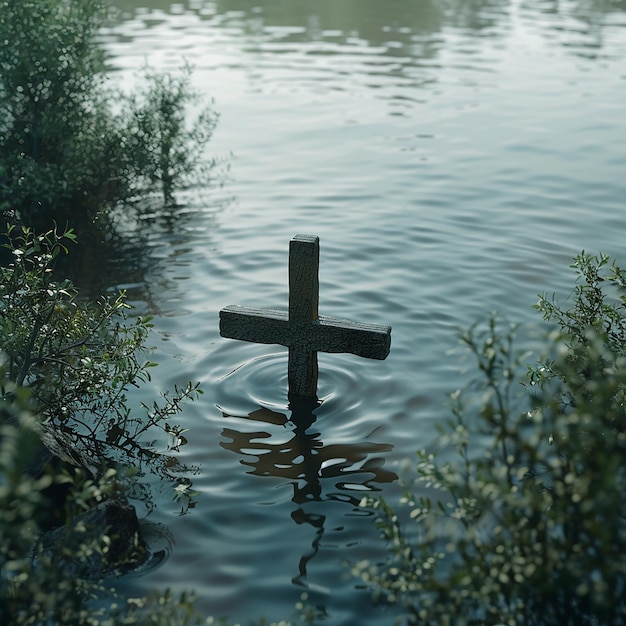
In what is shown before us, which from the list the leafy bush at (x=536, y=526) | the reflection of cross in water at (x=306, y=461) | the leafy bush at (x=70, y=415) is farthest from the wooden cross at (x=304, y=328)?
the leafy bush at (x=536, y=526)

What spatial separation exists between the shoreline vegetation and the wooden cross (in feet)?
2.96

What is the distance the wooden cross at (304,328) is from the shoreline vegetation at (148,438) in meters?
0.90

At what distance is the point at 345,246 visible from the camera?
518 inches

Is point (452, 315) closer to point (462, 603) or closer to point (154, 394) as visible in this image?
point (154, 394)

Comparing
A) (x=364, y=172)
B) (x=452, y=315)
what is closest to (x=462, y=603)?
(x=452, y=315)

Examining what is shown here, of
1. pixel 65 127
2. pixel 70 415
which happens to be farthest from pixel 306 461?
pixel 65 127

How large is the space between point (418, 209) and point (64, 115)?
19.7 feet

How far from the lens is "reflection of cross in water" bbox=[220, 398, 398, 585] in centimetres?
728

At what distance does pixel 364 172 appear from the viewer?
17.0 meters

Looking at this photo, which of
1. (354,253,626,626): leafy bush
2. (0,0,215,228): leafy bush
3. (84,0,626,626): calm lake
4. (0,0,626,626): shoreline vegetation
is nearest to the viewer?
(354,253,626,626): leafy bush

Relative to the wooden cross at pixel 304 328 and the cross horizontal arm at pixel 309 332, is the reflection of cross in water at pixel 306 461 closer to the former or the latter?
the wooden cross at pixel 304 328

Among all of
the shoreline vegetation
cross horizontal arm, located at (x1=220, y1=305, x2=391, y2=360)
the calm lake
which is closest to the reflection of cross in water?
the calm lake

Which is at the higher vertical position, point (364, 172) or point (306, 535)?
point (364, 172)

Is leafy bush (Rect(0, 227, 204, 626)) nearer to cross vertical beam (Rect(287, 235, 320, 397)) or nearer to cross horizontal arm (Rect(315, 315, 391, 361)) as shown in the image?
cross vertical beam (Rect(287, 235, 320, 397))
